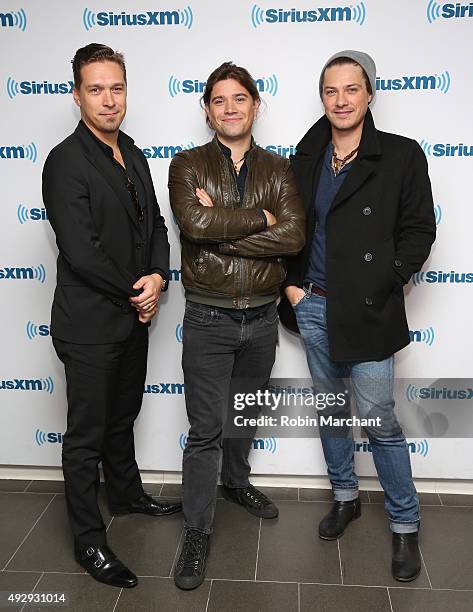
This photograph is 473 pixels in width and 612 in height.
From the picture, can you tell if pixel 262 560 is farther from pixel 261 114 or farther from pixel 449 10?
pixel 449 10

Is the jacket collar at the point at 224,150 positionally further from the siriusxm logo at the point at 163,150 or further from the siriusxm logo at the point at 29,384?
the siriusxm logo at the point at 29,384

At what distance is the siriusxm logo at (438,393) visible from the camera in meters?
3.04

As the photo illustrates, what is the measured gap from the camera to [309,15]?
270 centimetres

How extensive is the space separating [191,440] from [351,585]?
80 centimetres

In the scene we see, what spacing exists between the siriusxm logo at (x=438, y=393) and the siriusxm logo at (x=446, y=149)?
1.02 metres

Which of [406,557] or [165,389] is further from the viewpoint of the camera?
[165,389]

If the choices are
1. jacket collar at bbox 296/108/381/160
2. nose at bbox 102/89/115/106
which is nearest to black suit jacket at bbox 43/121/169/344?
nose at bbox 102/89/115/106

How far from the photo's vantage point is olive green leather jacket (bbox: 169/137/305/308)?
7.93 ft

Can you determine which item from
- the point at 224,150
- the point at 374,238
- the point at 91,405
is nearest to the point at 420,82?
the point at 374,238

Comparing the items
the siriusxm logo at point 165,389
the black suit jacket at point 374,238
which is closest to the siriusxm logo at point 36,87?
the black suit jacket at point 374,238

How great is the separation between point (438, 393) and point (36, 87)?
87.0 inches

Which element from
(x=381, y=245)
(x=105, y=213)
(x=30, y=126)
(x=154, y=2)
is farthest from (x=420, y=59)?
(x=30, y=126)

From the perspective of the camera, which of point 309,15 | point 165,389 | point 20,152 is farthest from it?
point 165,389

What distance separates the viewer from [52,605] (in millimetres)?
2396
